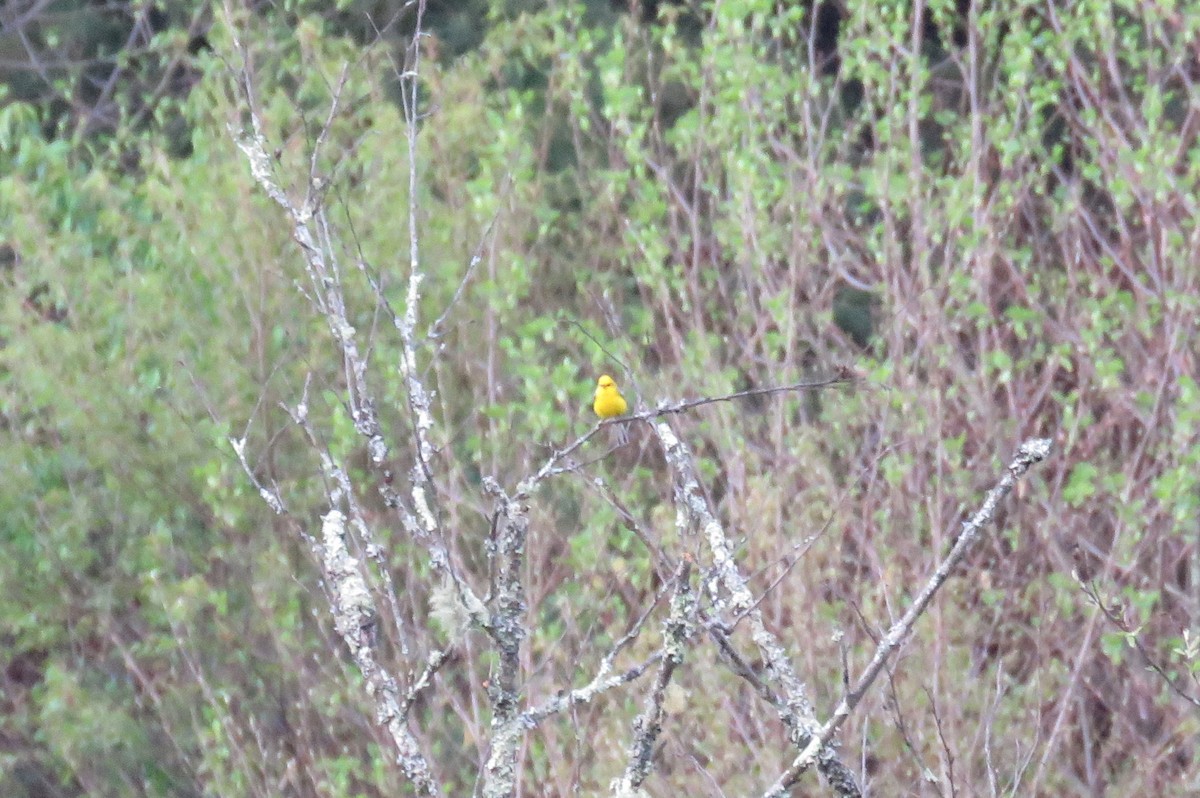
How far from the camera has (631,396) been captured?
25.0ft

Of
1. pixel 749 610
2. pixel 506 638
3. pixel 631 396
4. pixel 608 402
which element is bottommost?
pixel 631 396

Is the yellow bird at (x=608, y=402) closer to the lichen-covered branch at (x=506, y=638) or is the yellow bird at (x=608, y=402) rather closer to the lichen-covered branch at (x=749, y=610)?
the lichen-covered branch at (x=749, y=610)

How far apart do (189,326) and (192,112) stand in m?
1.30

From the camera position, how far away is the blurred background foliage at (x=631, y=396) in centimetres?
617

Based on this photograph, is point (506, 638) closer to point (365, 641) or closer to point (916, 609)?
point (365, 641)

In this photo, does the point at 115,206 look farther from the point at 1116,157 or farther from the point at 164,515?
the point at 1116,157

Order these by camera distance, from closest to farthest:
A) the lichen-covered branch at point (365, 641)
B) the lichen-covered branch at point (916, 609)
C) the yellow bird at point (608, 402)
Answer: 1. the lichen-covered branch at point (916, 609)
2. the lichen-covered branch at point (365, 641)
3. the yellow bird at point (608, 402)

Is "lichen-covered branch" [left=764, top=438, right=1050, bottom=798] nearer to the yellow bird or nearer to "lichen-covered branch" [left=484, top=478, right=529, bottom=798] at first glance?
"lichen-covered branch" [left=484, top=478, right=529, bottom=798]

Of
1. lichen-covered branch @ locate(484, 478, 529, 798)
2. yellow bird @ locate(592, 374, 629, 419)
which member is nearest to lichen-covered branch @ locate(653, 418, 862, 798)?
lichen-covered branch @ locate(484, 478, 529, 798)

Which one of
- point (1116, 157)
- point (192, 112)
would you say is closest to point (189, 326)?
point (192, 112)

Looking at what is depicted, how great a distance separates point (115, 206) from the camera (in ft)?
25.9

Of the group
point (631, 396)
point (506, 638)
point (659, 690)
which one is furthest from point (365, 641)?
point (631, 396)

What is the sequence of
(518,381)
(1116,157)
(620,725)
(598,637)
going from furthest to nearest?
(518,381) < (1116,157) < (598,637) < (620,725)

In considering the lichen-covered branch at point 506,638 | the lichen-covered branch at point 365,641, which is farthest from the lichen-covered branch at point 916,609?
the lichen-covered branch at point 365,641
